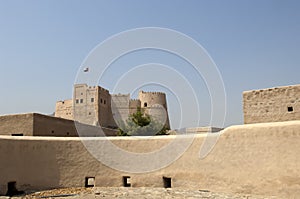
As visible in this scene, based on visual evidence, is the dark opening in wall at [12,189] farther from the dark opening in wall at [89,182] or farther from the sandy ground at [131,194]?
the dark opening in wall at [89,182]

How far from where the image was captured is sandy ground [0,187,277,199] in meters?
11.1

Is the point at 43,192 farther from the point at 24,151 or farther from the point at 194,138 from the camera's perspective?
the point at 194,138

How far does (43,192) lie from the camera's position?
12.9m

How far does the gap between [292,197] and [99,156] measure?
874cm

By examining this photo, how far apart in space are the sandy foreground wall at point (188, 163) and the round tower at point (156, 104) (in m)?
27.4

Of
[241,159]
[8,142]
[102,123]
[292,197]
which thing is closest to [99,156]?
[8,142]

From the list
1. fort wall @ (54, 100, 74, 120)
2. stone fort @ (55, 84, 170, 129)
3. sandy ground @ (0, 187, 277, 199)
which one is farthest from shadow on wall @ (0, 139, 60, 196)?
fort wall @ (54, 100, 74, 120)

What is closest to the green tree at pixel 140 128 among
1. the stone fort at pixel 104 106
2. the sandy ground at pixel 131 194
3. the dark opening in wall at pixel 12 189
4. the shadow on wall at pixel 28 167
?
the stone fort at pixel 104 106

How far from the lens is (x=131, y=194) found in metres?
12.1

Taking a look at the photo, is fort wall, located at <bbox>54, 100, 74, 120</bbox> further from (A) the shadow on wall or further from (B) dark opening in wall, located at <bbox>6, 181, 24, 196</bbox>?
(B) dark opening in wall, located at <bbox>6, 181, 24, 196</bbox>

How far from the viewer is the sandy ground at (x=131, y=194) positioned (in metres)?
11.1

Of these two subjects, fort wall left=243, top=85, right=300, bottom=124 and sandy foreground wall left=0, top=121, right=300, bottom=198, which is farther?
fort wall left=243, top=85, right=300, bottom=124

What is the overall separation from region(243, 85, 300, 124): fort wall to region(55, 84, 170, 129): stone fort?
88.0 feet

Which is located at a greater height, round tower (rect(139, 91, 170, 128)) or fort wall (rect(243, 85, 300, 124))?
round tower (rect(139, 91, 170, 128))
